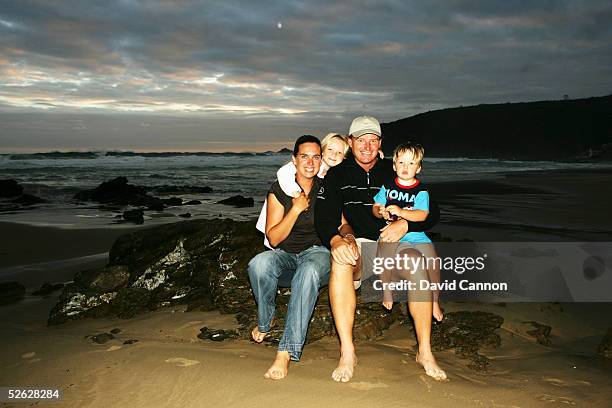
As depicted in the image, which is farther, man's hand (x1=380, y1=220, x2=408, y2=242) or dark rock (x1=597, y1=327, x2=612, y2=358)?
dark rock (x1=597, y1=327, x2=612, y2=358)

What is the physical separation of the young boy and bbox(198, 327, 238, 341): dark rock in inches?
66.7

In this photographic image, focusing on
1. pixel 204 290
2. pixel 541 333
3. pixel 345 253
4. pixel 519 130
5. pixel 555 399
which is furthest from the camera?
pixel 519 130

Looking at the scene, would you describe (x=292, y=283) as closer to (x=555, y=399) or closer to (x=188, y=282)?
(x=555, y=399)

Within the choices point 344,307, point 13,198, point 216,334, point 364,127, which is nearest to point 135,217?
point 13,198

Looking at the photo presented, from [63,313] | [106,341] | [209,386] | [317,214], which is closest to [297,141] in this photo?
[317,214]

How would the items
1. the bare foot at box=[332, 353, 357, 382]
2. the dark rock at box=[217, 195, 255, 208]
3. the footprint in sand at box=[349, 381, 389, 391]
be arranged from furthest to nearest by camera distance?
1. the dark rock at box=[217, 195, 255, 208]
2. the bare foot at box=[332, 353, 357, 382]
3. the footprint in sand at box=[349, 381, 389, 391]

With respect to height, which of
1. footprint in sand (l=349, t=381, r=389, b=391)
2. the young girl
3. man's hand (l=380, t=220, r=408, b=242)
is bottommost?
footprint in sand (l=349, t=381, r=389, b=391)

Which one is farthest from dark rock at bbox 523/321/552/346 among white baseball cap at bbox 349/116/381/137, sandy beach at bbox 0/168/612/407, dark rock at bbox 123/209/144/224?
dark rock at bbox 123/209/144/224

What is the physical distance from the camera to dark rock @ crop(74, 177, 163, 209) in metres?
20.0

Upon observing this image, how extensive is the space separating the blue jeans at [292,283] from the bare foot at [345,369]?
0.38m

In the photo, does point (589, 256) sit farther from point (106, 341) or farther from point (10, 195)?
point (10, 195)

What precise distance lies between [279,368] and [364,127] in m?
2.58

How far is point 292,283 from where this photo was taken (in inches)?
156

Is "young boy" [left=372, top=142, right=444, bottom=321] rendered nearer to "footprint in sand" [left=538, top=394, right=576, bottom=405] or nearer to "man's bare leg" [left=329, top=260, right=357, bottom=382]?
"man's bare leg" [left=329, top=260, right=357, bottom=382]
